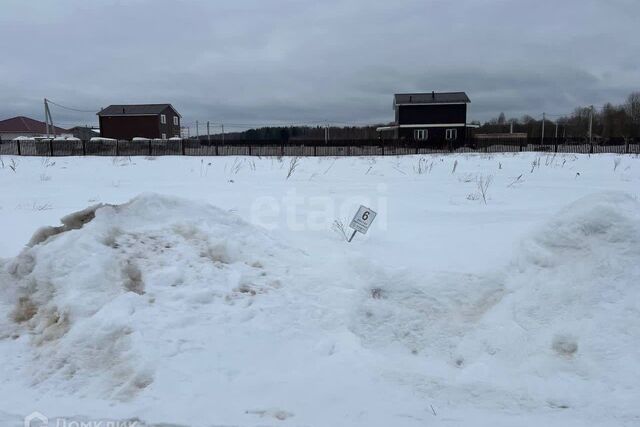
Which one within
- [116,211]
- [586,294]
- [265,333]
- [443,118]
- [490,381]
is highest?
[443,118]

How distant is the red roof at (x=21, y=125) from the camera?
65.3 meters

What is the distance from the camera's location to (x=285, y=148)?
3409 centimetres

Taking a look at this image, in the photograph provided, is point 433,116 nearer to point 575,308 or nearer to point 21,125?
point 575,308

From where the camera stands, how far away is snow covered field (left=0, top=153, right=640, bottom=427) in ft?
9.03

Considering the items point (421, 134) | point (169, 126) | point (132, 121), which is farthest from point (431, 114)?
point (132, 121)

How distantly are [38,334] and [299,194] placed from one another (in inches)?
259

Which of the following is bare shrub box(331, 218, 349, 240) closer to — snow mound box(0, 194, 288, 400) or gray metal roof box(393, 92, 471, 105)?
snow mound box(0, 194, 288, 400)

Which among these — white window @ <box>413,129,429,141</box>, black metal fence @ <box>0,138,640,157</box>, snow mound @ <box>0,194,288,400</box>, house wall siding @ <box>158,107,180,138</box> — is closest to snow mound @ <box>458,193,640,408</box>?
snow mound @ <box>0,194,288,400</box>

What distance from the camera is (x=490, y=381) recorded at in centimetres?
300

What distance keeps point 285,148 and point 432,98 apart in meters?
21.5

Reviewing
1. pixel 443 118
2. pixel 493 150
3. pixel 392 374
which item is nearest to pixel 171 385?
pixel 392 374

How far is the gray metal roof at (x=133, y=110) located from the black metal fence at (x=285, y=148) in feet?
73.9

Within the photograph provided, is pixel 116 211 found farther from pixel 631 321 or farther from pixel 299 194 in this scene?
pixel 299 194

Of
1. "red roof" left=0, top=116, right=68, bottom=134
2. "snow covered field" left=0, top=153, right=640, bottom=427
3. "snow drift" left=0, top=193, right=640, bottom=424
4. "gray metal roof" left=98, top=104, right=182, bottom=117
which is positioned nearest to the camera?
"snow covered field" left=0, top=153, right=640, bottom=427
